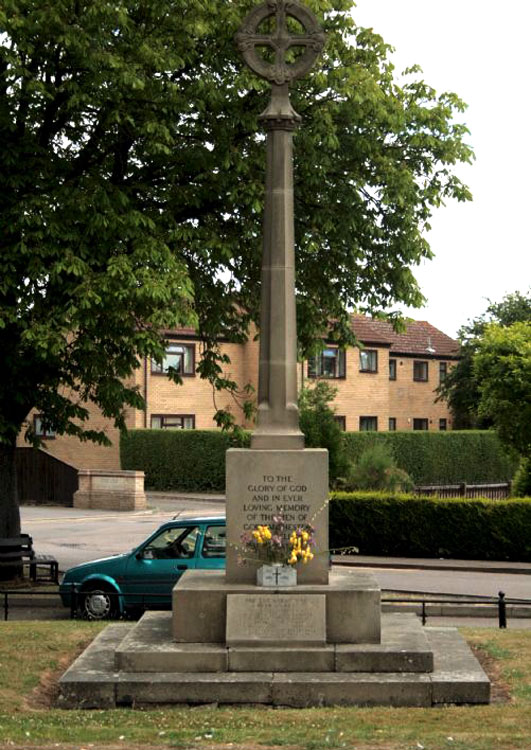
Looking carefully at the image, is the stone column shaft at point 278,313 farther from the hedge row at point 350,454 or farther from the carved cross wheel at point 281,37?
the hedge row at point 350,454

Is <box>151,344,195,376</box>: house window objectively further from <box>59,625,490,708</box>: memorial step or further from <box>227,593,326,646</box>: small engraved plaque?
<box>59,625,490,708</box>: memorial step

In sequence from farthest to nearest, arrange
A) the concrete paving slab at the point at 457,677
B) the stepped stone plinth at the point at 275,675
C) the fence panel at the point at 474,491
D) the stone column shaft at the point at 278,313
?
the fence panel at the point at 474,491
the stone column shaft at the point at 278,313
the stepped stone plinth at the point at 275,675
the concrete paving slab at the point at 457,677

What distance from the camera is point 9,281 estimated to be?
19.6 m

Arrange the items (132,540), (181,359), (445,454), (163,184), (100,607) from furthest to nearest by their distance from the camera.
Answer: (445,454) → (181,359) → (132,540) → (163,184) → (100,607)

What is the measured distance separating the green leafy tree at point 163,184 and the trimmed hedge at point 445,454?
27938mm

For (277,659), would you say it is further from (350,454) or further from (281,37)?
(350,454)

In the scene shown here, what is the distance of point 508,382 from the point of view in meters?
35.2

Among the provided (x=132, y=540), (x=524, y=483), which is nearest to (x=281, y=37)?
(x=132, y=540)

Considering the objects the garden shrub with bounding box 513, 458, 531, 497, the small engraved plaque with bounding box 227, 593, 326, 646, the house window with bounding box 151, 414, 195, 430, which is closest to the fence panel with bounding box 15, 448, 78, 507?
the house window with bounding box 151, 414, 195, 430

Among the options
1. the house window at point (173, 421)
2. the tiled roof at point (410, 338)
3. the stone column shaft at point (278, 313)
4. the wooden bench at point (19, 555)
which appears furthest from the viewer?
the tiled roof at point (410, 338)

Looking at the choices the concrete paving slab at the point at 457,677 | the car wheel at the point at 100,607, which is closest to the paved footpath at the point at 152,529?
the car wheel at the point at 100,607

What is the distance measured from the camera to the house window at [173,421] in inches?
2189

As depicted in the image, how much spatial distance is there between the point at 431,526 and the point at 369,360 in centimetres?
3294

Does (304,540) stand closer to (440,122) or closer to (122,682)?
(122,682)
